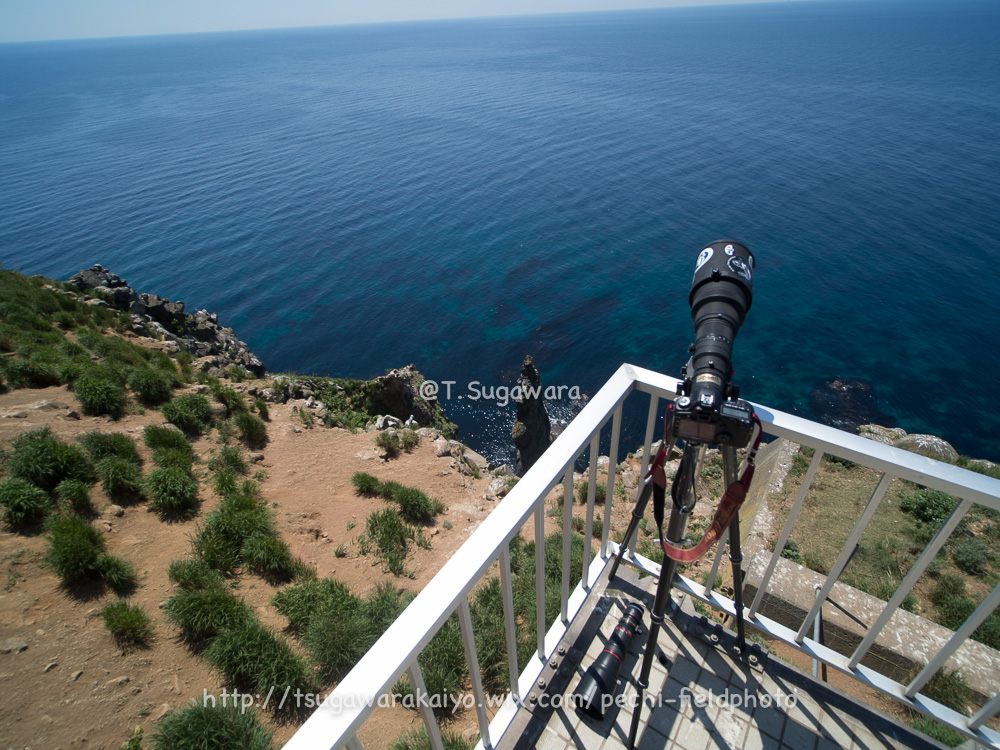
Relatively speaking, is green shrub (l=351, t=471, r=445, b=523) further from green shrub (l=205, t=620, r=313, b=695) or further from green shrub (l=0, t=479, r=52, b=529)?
green shrub (l=0, t=479, r=52, b=529)

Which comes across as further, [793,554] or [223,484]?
[223,484]

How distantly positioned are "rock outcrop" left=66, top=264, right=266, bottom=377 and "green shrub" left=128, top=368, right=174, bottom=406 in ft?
21.5

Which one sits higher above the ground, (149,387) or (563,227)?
(149,387)

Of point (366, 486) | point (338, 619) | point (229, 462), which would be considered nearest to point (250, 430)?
point (229, 462)

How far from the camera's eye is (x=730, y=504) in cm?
190

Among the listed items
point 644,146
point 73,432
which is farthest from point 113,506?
point 644,146

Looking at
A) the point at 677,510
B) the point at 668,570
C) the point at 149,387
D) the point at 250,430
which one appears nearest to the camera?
the point at 677,510

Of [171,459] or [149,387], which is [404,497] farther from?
[149,387]

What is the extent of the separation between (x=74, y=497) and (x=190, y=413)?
287 centimetres

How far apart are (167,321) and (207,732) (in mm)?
19119

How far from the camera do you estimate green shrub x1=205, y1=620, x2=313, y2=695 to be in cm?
434

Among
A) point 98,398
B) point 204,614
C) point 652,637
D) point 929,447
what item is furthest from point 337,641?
point 929,447

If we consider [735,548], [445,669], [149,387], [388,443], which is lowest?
[388,443]

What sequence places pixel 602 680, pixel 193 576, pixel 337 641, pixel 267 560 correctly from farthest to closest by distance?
1. pixel 267 560
2. pixel 193 576
3. pixel 337 641
4. pixel 602 680
